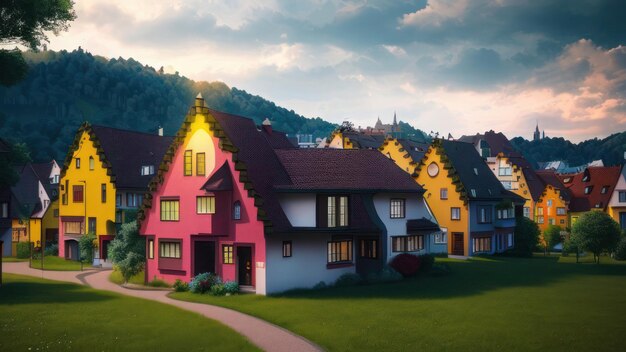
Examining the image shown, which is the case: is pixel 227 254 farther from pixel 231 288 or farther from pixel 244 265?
pixel 231 288

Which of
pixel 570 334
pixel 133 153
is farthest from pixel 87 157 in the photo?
pixel 570 334

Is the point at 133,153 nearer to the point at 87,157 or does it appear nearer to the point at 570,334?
the point at 87,157

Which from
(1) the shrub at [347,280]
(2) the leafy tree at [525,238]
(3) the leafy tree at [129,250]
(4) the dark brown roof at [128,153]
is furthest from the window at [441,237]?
(3) the leafy tree at [129,250]

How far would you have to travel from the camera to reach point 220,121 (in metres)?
43.4

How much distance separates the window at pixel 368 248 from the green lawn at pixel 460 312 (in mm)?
3494

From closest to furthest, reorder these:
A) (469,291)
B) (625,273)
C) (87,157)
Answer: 1. (469,291)
2. (625,273)
3. (87,157)

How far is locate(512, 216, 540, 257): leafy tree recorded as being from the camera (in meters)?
72.2

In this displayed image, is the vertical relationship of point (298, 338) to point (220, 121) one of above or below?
below

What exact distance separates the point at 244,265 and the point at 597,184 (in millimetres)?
68583

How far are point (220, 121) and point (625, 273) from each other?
37773 mm

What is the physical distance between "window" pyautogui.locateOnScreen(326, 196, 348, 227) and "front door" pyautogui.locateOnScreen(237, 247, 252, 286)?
6.30 meters

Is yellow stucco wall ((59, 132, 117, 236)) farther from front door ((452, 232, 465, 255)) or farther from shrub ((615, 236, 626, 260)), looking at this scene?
shrub ((615, 236, 626, 260))

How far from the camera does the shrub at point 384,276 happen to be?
4454 centimetres

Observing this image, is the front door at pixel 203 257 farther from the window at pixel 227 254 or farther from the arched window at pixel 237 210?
the arched window at pixel 237 210
